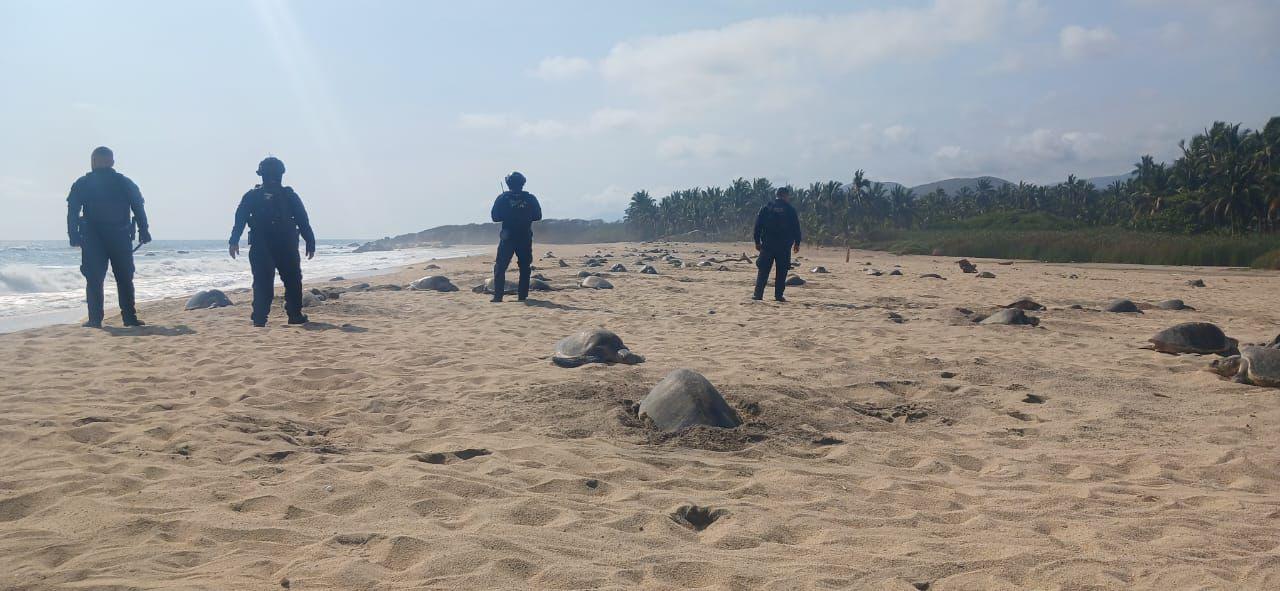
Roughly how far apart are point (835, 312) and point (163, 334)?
762 cm

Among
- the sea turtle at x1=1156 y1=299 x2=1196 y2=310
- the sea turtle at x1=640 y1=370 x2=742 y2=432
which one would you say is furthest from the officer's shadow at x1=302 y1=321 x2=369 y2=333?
the sea turtle at x1=1156 y1=299 x2=1196 y2=310

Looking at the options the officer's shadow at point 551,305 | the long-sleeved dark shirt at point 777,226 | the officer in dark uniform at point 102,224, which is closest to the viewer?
the officer in dark uniform at point 102,224

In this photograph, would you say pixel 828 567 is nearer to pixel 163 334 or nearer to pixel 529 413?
pixel 529 413

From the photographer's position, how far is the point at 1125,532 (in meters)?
2.88

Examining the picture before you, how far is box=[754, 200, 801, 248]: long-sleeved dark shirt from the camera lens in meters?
10.9

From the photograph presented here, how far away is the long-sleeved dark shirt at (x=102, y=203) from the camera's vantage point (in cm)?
816

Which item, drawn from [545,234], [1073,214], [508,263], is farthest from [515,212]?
[545,234]

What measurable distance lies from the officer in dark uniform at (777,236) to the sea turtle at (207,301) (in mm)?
7775

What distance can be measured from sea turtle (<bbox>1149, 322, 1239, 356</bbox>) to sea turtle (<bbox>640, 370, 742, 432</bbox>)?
15.1 ft

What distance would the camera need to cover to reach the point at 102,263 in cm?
840

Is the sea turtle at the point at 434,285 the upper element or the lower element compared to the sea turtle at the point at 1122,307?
upper

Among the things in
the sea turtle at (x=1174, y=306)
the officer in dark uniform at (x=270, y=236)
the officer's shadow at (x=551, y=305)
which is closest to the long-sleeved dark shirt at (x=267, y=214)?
the officer in dark uniform at (x=270, y=236)

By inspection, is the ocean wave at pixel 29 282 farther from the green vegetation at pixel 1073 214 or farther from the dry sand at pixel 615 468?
the green vegetation at pixel 1073 214

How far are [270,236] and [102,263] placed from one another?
188 centimetres
